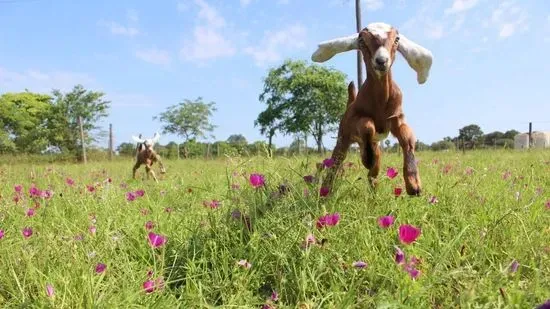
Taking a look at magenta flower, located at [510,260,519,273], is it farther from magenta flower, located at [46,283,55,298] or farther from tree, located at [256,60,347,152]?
tree, located at [256,60,347,152]

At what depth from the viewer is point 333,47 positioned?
Result: 144 inches

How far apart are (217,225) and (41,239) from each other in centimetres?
86

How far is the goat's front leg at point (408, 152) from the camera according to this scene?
2764mm

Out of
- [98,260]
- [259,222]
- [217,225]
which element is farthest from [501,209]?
[98,260]

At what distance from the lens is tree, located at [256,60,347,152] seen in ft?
135

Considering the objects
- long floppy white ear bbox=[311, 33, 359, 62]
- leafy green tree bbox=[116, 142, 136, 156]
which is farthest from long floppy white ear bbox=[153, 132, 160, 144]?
leafy green tree bbox=[116, 142, 136, 156]

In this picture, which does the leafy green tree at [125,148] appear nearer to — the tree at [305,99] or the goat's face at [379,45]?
the tree at [305,99]

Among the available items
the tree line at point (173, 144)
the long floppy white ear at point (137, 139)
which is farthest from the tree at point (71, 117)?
the long floppy white ear at point (137, 139)

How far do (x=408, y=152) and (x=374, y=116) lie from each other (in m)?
0.47

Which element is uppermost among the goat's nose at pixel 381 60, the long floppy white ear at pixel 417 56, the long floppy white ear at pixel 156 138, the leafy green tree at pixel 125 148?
the long floppy white ear at pixel 417 56

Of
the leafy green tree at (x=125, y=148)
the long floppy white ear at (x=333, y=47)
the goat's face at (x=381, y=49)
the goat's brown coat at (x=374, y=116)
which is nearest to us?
the goat's face at (x=381, y=49)

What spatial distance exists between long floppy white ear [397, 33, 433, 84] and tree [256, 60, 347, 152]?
123 feet

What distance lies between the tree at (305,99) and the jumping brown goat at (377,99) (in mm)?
37407

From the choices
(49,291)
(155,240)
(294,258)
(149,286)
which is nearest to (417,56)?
(294,258)
